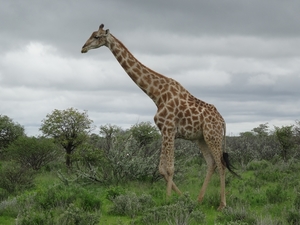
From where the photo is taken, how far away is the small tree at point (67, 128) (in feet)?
65.1

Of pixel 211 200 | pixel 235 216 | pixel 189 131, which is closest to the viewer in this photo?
pixel 235 216

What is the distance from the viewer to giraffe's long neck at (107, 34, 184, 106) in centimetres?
1147

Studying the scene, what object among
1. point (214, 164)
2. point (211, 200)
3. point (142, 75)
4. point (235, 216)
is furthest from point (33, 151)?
point (235, 216)

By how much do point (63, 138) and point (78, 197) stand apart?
10.2 m

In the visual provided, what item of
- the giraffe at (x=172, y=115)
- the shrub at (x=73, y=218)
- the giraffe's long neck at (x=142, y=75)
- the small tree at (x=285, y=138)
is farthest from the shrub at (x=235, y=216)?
the small tree at (x=285, y=138)

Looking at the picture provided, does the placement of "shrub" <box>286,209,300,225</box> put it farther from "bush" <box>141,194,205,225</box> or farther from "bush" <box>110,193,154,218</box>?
"bush" <box>110,193,154,218</box>

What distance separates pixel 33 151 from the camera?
19938 millimetres

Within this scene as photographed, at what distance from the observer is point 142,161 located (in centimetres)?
1471

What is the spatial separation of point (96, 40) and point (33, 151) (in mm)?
9858

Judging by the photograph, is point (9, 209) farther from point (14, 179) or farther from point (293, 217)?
point (293, 217)

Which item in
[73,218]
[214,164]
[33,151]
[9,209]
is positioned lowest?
[9,209]

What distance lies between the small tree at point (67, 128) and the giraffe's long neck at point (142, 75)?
339 inches

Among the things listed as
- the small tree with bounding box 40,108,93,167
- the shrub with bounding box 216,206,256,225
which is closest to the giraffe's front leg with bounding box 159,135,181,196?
the shrub with bounding box 216,206,256,225

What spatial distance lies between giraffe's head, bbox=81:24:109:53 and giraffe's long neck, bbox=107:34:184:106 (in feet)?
0.72
